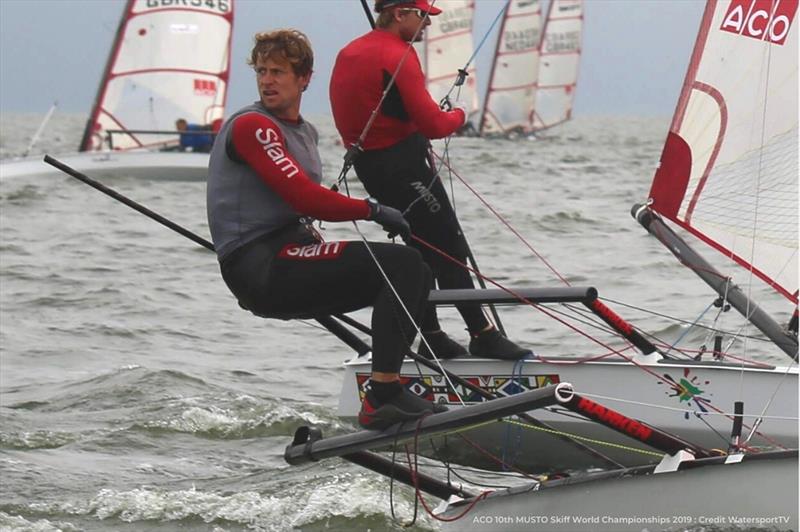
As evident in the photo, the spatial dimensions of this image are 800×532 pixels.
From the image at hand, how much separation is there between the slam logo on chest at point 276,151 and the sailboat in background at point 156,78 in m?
18.0


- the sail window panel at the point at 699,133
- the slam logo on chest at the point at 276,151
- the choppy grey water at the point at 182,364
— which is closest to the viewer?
the slam logo on chest at the point at 276,151

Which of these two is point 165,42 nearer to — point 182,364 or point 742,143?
point 182,364

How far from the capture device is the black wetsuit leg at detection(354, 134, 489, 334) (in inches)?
194

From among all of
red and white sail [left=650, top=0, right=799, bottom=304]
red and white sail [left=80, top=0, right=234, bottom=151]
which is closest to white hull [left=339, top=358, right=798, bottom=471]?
red and white sail [left=650, top=0, right=799, bottom=304]

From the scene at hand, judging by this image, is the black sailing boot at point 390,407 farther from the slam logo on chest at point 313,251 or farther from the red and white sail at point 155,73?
the red and white sail at point 155,73

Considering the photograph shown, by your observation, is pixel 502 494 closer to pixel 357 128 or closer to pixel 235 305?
pixel 357 128

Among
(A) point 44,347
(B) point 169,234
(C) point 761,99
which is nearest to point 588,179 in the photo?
(B) point 169,234

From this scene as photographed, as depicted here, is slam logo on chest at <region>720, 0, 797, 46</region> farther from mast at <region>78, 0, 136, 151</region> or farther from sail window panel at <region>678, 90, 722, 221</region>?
mast at <region>78, 0, 136, 151</region>

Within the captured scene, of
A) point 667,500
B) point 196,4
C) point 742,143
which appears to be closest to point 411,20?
point 742,143

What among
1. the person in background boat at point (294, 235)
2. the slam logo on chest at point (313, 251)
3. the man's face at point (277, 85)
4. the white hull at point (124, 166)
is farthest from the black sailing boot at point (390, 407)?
the white hull at point (124, 166)

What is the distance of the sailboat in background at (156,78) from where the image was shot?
Result: 883 inches

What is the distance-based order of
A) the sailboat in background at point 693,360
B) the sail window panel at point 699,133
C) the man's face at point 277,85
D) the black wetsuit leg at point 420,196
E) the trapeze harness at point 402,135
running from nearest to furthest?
1. the man's face at point 277,85
2. the sailboat in background at point 693,360
3. the trapeze harness at point 402,135
4. the black wetsuit leg at point 420,196
5. the sail window panel at point 699,133

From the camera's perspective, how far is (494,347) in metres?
5.20

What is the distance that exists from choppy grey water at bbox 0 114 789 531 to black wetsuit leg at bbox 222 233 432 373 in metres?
1.02
